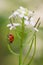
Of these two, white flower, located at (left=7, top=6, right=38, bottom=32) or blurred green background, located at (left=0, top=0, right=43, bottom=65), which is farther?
blurred green background, located at (left=0, top=0, right=43, bottom=65)

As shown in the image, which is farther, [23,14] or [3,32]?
[3,32]

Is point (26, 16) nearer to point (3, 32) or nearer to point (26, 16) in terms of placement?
point (26, 16)

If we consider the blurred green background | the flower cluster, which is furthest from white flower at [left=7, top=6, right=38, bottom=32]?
the blurred green background

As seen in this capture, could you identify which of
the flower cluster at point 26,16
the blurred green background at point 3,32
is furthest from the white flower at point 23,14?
the blurred green background at point 3,32

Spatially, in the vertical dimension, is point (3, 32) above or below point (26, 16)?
below

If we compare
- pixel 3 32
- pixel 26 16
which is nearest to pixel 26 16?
pixel 26 16

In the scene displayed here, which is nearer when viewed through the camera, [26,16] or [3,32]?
[26,16]

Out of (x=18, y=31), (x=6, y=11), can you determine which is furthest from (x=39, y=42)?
(x=18, y=31)

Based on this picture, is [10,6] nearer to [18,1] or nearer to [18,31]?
[18,1]

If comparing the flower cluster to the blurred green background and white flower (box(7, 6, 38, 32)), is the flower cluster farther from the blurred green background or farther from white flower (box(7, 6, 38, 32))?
the blurred green background

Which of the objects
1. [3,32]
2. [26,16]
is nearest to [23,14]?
[26,16]

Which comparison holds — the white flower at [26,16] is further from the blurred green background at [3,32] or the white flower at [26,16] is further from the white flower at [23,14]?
the blurred green background at [3,32]
